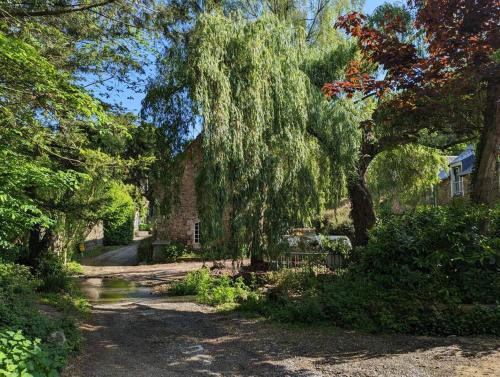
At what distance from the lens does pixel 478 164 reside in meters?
8.80

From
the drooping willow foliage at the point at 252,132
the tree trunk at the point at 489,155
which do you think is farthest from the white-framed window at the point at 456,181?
the tree trunk at the point at 489,155

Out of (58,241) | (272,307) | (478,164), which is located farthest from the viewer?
(58,241)

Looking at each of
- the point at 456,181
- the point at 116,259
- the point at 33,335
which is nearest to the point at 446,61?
the point at 33,335

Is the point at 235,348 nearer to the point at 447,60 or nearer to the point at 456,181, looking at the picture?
the point at 447,60

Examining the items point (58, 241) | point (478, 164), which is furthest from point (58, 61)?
point (58, 241)

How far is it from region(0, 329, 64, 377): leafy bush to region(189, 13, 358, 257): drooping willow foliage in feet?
17.8

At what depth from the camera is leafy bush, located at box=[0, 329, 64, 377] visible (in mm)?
4277

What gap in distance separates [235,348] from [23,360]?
3361mm

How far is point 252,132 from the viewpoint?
10.3 m

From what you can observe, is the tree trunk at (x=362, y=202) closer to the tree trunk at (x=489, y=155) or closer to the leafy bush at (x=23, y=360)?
the tree trunk at (x=489, y=155)

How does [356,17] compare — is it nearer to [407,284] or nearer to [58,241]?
[407,284]

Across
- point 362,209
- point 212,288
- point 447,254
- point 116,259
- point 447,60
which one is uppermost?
point 447,60

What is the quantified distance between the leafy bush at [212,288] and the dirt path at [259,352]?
1.97 metres

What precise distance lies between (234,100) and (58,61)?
143 inches
